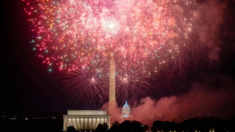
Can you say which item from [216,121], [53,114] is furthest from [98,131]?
[53,114]

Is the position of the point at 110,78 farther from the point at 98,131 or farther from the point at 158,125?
the point at 158,125

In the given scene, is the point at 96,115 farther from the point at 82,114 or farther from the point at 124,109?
the point at 124,109

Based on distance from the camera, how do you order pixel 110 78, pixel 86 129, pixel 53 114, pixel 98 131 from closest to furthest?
1. pixel 98 131
2. pixel 110 78
3. pixel 86 129
4. pixel 53 114

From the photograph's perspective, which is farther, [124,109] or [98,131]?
[124,109]

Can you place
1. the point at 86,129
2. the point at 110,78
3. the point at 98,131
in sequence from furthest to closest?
the point at 86,129
the point at 110,78
the point at 98,131

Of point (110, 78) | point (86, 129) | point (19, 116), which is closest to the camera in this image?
point (110, 78)

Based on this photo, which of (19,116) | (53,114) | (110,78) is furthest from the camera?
(53,114)

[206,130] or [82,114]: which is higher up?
[82,114]

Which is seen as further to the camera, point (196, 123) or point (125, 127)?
point (196, 123)

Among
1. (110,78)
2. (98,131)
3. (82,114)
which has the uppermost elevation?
(110,78)
